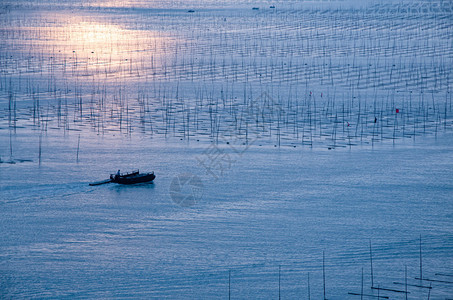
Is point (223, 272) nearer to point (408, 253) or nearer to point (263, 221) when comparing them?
point (263, 221)

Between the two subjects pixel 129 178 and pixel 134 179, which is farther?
pixel 129 178

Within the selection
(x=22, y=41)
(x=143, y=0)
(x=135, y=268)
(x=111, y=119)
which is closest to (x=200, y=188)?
(x=135, y=268)

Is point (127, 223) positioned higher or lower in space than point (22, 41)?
lower

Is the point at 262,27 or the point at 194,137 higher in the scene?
the point at 262,27

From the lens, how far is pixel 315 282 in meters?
15.7

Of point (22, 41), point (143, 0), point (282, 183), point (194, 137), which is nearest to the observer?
point (282, 183)

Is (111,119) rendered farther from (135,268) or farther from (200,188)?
(135,268)

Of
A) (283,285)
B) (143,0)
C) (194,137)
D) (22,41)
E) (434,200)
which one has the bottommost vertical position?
(283,285)

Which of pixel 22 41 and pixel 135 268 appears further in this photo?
pixel 22 41

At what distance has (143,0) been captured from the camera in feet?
300

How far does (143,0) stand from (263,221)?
7635 centimetres

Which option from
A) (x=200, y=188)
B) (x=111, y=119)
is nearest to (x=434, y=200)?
(x=200, y=188)

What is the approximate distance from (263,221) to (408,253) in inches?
160

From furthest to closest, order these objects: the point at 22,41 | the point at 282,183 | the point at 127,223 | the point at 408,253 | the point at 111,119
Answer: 1. the point at 22,41
2. the point at 111,119
3. the point at 282,183
4. the point at 127,223
5. the point at 408,253
